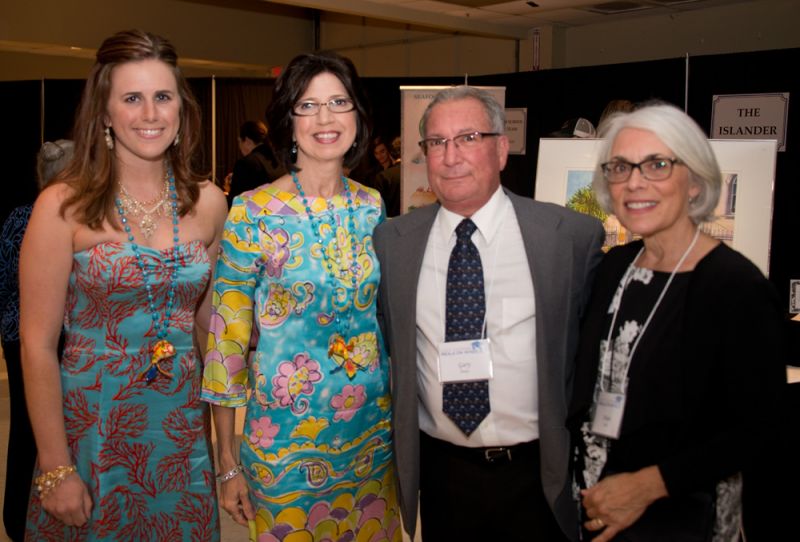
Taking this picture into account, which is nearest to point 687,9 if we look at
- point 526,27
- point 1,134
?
point 526,27

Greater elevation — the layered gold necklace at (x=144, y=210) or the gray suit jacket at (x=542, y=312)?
the layered gold necklace at (x=144, y=210)

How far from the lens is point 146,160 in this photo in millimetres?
2133

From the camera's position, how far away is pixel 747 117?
629 centimetres

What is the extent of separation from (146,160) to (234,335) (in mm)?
534

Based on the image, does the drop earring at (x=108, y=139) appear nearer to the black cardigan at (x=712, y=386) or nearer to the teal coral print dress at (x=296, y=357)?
the teal coral print dress at (x=296, y=357)

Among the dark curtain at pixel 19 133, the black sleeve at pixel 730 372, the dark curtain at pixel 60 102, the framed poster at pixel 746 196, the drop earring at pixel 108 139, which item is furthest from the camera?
the dark curtain at pixel 19 133

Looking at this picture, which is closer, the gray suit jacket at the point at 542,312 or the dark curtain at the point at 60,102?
the gray suit jacket at the point at 542,312

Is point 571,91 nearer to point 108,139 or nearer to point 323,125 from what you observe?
point 323,125

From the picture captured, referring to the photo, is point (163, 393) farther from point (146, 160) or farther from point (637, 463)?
point (637, 463)

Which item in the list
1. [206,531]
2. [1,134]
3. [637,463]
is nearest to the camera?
[637,463]

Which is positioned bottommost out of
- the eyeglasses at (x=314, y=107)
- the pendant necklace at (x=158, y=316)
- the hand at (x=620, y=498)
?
the hand at (x=620, y=498)

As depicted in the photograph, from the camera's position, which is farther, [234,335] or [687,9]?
[687,9]

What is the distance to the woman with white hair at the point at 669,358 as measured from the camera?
1.55 metres

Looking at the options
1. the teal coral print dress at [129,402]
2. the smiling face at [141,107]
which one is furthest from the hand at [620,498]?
the smiling face at [141,107]
